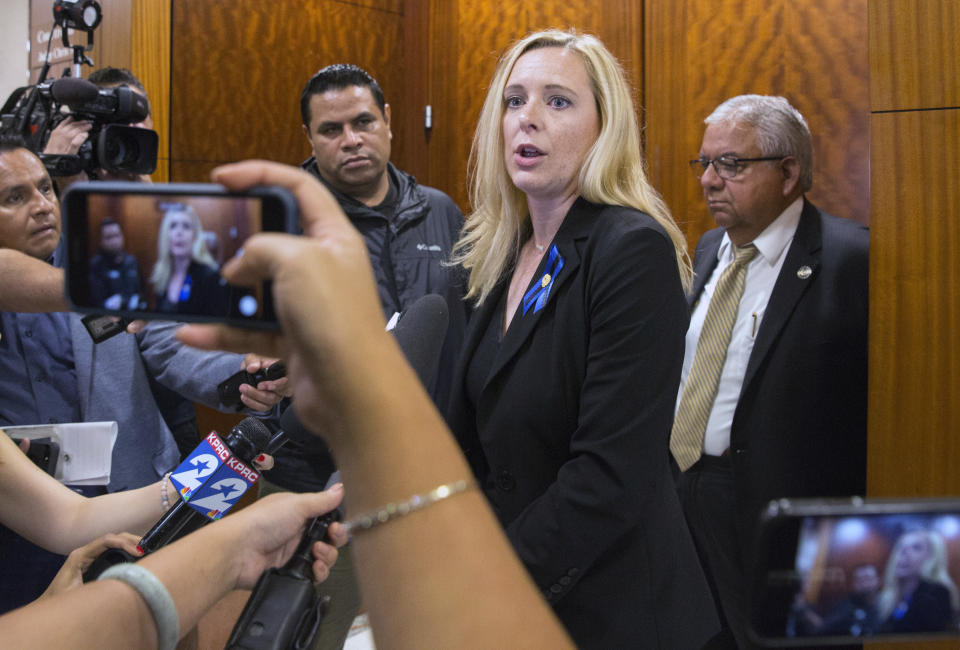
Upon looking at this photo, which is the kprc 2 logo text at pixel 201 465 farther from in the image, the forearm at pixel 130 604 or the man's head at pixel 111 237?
the man's head at pixel 111 237

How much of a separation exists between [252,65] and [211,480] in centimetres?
341

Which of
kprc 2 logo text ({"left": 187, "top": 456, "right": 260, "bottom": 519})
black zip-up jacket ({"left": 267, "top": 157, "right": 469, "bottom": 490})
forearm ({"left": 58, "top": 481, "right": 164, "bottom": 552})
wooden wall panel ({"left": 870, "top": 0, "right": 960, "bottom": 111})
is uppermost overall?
wooden wall panel ({"left": 870, "top": 0, "right": 960, "bottom": 111})

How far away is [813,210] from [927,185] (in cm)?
78

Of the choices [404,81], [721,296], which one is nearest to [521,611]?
[721,296]

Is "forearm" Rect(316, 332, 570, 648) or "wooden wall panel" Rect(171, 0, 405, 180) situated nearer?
"forearm" Rect(316, 332, 570, 648)

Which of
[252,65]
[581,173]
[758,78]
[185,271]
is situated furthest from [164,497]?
[252,65]

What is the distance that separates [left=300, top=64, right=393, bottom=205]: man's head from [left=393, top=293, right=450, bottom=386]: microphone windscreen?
6.58 ft

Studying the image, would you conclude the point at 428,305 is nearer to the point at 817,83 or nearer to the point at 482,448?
the point at 482,448

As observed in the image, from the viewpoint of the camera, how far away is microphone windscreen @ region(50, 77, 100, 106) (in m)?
1.82

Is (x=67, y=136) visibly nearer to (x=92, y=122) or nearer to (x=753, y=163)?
(x=92, y=122)

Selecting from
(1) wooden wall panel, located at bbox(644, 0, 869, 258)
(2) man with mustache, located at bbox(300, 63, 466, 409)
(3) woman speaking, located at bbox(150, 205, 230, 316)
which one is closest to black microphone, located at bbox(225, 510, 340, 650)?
(3) woman speaking, located at bbox(150, 205, 230, 316)

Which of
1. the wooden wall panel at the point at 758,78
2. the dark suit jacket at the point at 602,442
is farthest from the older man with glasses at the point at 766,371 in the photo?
the dark suit jacket at the point at 602,442

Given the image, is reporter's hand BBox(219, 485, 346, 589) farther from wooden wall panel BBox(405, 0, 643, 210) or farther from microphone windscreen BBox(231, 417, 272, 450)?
wooden wall panel BBox(405, 0, 643, 210)

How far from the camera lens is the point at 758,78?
349 cm
